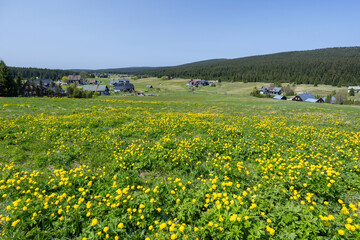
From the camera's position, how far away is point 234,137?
933 centimetres

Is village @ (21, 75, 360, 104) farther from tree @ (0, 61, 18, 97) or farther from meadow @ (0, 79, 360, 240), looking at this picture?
meadow @ (0, 79, 360, 240)

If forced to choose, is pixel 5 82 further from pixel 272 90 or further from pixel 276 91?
pixel 276 91

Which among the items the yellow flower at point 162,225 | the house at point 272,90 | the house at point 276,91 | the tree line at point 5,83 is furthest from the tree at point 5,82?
the house at point 276,91

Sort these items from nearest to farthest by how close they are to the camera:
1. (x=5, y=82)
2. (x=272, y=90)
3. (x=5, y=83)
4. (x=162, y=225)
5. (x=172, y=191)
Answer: (x=162, y=225), (x=172, y=191), (x=5, y=82), (x=5, y=83), (x=272, y=90)

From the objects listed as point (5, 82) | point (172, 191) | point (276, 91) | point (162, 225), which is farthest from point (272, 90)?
point (5, 82)

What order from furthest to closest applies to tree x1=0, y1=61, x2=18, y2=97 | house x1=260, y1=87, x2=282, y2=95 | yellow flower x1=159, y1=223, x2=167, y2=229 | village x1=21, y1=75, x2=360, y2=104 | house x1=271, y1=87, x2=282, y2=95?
house x1=260, y1=87, x2=282, y2=95 < house x1=271, y1=87, x2=282, y2=95 < village x1=21, y1=75, x2=360, y2=104 < tree x1=0, y1=61, x2=18, y2=97 < yellow flower x1=159, y1=223, x2=167, y2=229

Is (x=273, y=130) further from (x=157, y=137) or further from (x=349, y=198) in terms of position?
(x=157, y=137)

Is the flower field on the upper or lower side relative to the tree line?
lower

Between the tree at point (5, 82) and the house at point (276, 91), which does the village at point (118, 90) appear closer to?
the house at point (276, 91)

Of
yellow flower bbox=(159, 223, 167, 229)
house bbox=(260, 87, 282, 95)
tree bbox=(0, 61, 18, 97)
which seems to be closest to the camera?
yellow flower bbox=(159, 223, 167, 229)

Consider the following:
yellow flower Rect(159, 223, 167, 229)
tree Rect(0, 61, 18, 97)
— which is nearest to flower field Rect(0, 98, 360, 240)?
yellow flower Rect(159, 223, 167, 229)

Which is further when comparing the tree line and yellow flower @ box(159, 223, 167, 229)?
the tree line

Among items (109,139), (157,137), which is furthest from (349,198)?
(109,139)

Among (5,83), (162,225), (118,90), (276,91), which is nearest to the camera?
(162,225)
